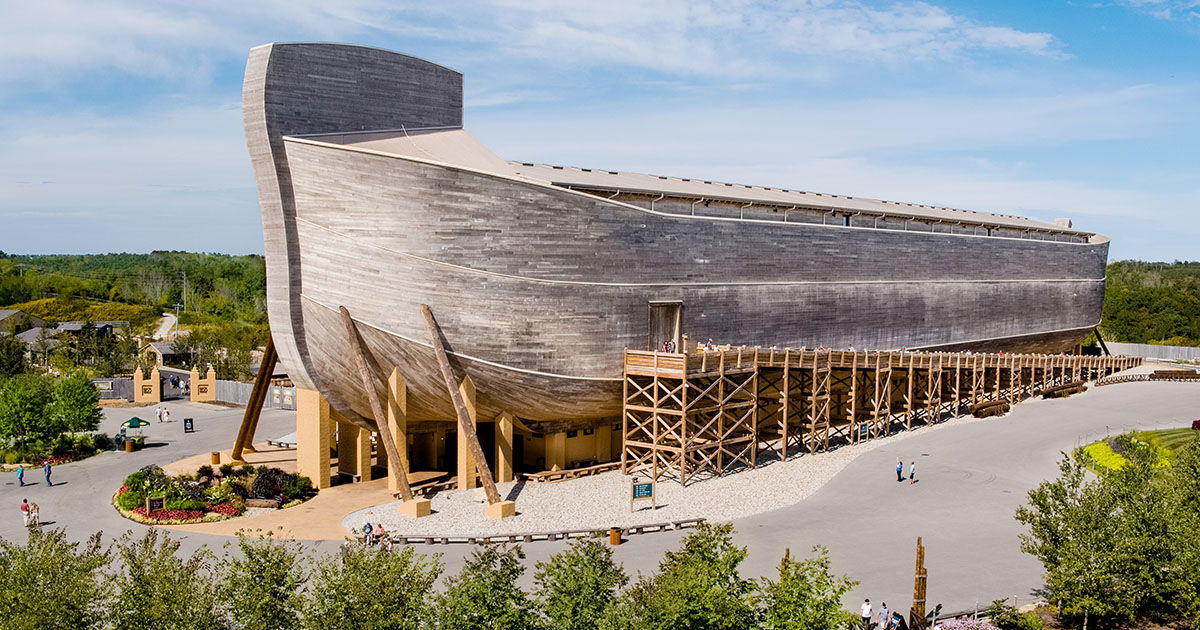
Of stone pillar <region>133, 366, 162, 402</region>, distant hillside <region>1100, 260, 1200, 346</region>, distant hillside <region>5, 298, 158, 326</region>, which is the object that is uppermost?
distant hillside <region>1100, 260, 1200, 346</region>

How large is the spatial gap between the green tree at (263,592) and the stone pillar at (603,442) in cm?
2283

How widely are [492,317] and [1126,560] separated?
1997cm

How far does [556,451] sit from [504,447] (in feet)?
9.30

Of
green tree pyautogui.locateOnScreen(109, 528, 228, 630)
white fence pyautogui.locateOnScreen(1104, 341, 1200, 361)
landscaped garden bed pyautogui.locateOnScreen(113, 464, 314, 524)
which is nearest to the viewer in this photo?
green tree pyautogui.locateOnScreen(109, 528, 228, 630)

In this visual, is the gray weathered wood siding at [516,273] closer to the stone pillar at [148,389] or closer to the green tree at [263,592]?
the green tree at [263,592]

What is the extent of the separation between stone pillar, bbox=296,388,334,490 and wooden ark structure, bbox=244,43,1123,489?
1.17ft

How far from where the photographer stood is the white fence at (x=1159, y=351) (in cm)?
8062

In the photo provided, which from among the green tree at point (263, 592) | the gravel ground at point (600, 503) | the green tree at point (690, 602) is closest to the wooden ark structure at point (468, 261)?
the gravel ground at point (600, 503)

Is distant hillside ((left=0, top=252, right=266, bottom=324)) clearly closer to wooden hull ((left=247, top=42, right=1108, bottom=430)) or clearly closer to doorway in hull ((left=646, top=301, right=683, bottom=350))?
wooden hull ((left=247, top=42, right=1108, bottom=430))

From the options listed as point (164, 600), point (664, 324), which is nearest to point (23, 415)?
point (664, 324)

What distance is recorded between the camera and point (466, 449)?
3328 cm

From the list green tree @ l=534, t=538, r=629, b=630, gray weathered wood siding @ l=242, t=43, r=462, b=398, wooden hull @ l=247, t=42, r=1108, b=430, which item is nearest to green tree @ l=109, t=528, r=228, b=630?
green tree @ l=534, t=538, r=629, b=630

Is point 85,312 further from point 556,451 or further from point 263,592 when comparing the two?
point 263,592

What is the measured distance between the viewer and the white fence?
80625 mm
